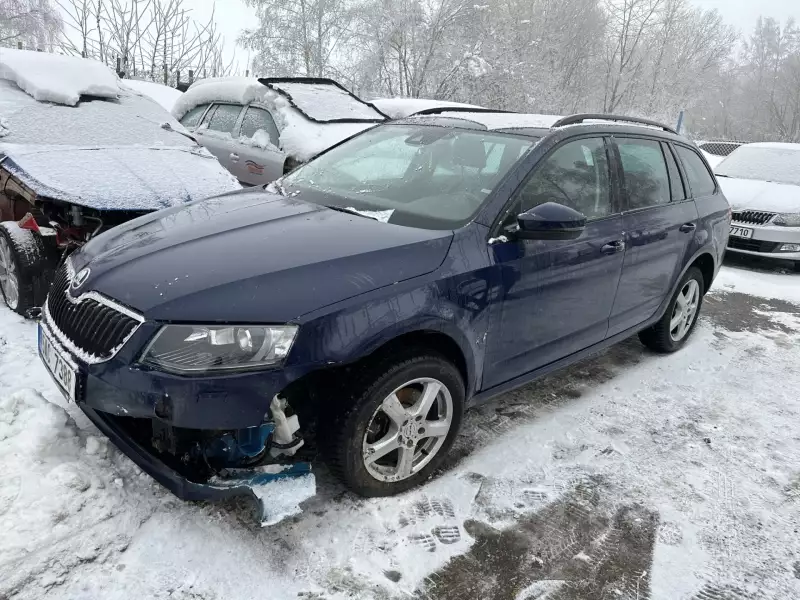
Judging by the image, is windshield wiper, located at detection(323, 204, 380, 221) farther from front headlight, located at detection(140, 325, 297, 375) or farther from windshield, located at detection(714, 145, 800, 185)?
windshield, located at detection(714, 145, 800, 185)

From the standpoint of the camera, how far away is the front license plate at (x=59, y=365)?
221 centimetres

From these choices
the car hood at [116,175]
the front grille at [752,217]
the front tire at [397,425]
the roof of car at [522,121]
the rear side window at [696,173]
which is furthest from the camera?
the front grille at [752,217]

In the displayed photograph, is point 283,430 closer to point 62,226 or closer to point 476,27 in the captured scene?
point 62,226

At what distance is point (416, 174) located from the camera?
3.19 m

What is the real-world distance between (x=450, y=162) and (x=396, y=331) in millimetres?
1271

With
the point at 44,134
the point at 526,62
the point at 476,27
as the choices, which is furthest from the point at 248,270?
the point at 526,62

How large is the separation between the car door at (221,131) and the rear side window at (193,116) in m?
0.15

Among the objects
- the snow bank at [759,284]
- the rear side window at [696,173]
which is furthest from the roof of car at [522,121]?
the snow bank at [759,284]

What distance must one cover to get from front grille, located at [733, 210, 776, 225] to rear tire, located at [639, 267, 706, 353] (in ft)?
12.5

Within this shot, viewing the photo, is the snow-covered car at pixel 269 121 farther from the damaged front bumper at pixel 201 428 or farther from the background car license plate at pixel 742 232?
the background car license plate at pixel 742 232

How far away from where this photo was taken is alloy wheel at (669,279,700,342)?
4.56m

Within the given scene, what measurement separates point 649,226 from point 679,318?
125 centimetres

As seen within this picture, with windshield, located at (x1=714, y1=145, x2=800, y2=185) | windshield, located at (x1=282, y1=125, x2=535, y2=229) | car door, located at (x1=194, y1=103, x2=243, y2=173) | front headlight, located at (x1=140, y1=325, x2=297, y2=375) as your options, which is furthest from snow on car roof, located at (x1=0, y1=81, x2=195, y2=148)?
windshield, located at (x1=714, y1=145, x2=800, y2=185)

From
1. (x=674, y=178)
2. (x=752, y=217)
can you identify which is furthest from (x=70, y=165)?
(x=752, y=217)
